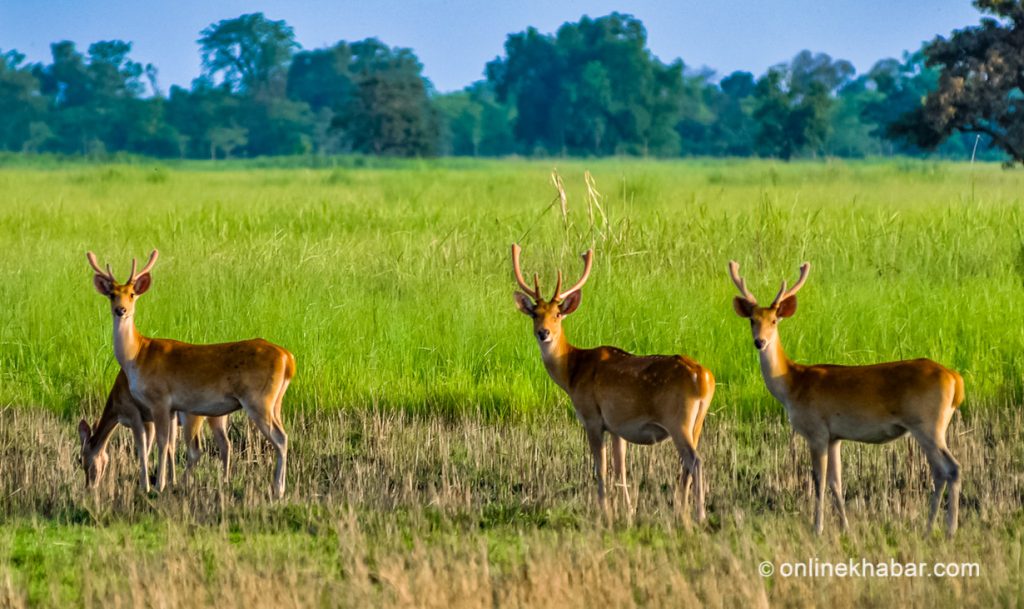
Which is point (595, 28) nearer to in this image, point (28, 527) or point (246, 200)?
point (246, 200)

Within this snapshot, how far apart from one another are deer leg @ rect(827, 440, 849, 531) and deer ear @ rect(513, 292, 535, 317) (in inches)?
62.1

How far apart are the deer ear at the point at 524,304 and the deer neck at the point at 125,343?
2.02 meters

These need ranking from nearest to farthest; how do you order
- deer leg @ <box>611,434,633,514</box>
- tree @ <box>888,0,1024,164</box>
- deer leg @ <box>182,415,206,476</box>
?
1. deer leg @ <box>611,434,633,514</box>
2. deer leg @ <box>182,415,206,476</box>
3. tree @ <box>888,0,1024,164</box>

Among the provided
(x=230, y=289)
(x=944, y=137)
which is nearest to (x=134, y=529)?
(x=230, y=289)

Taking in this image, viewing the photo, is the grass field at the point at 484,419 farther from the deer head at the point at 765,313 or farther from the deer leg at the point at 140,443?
the deer head at the point at 765,313

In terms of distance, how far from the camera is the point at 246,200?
22.5m

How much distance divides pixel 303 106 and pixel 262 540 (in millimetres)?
86135

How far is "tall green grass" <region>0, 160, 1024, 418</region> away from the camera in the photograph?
9523 millimetres

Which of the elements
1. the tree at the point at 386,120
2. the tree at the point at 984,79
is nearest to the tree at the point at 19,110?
the tree at the point at 386,120

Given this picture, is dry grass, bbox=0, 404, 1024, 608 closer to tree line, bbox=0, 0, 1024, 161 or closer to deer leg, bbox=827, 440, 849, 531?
deer leg, bbox=827, 440, 849, 531

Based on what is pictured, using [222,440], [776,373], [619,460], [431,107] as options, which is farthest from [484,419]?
[431,107]

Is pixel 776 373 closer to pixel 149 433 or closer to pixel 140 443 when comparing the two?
Result: pixel 140 443

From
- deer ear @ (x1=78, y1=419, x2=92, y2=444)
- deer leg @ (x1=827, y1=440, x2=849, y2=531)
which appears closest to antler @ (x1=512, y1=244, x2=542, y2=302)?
deer leg @ (x1=827, y1=440, x2=849, y2=531)

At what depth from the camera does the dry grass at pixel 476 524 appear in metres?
5.46
